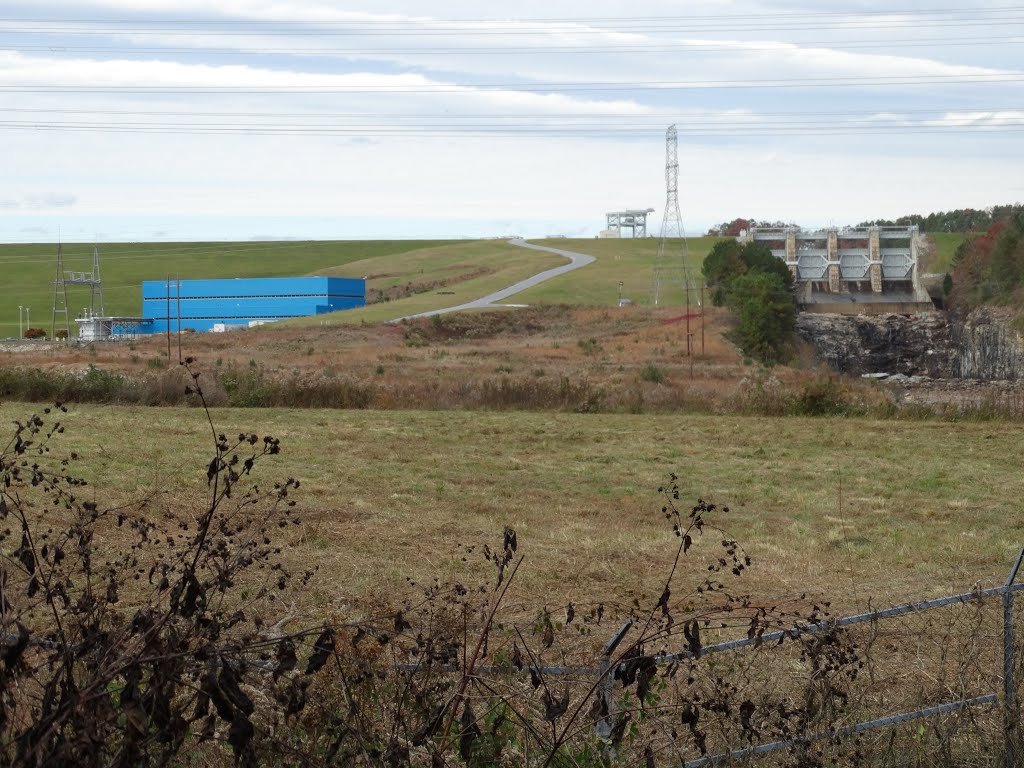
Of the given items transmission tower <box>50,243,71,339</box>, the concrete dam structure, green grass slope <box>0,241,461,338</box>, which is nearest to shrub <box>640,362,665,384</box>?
transmission tower <box>50,243,71,339</box>

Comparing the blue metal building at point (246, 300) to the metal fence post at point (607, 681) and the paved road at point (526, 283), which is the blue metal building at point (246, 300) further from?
the metal fence post at point (607, 681)

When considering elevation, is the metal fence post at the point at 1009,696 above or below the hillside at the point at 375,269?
below

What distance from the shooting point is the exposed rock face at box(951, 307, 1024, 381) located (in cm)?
6744

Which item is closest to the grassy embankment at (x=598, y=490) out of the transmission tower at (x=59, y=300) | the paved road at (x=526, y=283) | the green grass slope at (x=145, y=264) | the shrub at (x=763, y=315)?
the shrub at (x=763, y=315)

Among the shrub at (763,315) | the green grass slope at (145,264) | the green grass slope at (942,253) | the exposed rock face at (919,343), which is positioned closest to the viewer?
the shrub at (763,315)

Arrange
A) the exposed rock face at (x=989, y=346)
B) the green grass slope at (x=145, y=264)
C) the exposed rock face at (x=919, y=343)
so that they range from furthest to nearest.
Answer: the green grass slope at (x=145, y=264)
the exposed rock face at (x=919, y=343)
the exposed rock face at (x=989, y=346)

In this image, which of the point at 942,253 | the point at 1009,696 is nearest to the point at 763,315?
the point at 942,253

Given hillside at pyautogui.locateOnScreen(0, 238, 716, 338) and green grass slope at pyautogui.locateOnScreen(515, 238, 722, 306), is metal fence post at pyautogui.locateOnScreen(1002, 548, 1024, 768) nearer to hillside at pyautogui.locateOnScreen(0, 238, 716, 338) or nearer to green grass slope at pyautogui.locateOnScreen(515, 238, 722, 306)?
hillside at pyautogui.locateOnScreen(0, 238, 716, 338)

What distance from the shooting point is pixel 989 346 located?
232ft

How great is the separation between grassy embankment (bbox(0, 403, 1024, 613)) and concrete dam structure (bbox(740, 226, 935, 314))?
60.3 meters

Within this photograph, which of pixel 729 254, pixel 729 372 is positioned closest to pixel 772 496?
pixel 729 372

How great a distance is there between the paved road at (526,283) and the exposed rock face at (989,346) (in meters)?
31.0

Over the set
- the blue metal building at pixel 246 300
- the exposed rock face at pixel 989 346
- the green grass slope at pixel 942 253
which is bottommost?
the exposed rock face at pixel 989 346

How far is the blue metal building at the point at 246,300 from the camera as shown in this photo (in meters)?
85.9
